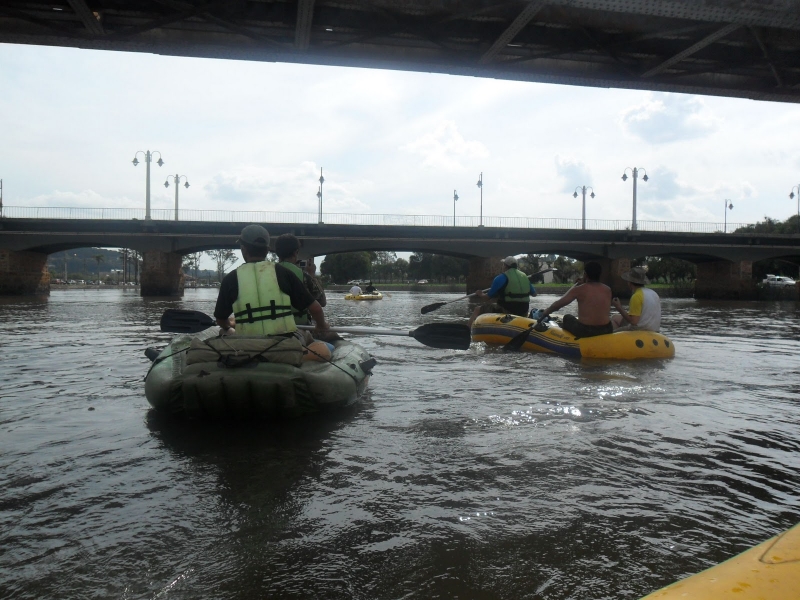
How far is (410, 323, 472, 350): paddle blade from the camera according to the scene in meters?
8.00

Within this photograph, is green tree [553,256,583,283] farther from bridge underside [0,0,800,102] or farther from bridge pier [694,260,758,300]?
bridge underside [0,0,800,102]

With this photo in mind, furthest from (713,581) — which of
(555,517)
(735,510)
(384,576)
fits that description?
(735,510)

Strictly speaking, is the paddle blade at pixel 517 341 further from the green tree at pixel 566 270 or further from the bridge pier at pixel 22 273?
the green tree at pixel 566 270

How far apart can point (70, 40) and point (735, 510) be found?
9991mm

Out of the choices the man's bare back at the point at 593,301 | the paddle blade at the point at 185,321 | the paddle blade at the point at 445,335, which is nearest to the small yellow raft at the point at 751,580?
the paddle blade at the point at 445,335

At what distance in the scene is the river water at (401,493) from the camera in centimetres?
289

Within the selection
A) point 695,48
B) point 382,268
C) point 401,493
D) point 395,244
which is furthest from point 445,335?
point 382,268

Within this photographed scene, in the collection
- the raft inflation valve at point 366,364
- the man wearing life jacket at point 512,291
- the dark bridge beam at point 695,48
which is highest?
the dark bridge beam at point 695,48

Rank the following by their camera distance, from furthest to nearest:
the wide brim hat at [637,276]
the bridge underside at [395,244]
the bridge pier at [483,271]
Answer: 1. the bridge pier at [483,271]
2. the bridge underside at [395,244]
3. the wide brim hat at [637,276]

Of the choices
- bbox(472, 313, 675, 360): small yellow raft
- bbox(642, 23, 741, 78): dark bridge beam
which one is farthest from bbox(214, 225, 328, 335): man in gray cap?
bbox(642, 23, 741, 78): dark bridge beam

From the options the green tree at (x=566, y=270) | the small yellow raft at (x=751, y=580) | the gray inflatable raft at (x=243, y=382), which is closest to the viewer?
the small yellow raft at (x=751, y=580)

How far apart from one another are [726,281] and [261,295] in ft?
186

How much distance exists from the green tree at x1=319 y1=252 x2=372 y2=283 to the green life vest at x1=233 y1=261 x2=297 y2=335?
10160 centimetres

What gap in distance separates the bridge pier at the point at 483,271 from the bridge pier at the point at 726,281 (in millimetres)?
19301
